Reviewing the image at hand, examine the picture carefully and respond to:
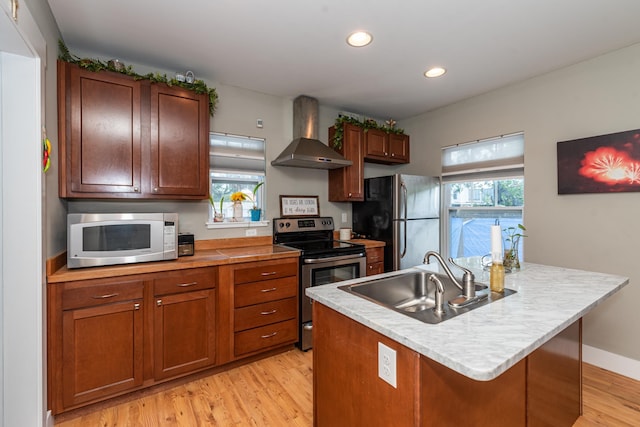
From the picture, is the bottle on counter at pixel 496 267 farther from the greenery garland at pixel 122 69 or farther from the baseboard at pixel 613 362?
the greenery garland at pixel 122 69

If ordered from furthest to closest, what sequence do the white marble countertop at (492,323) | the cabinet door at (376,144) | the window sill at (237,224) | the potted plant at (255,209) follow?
1. the cabinet door at (376,144)
2. the potted plant at (255,209)
3. the window sill at (237,224)
4. the white marble countertop at (492,323)

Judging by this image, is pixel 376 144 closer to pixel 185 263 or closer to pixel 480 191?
pixel 480 191

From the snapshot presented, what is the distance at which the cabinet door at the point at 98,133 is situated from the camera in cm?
209

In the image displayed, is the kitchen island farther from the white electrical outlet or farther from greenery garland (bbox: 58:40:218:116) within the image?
greenery garland (bbox: 58:40:218:116)

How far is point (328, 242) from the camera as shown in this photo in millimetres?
3500

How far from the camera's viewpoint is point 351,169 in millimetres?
3572

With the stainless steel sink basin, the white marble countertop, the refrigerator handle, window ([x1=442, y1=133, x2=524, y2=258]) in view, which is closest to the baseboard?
window ([x1=442, y1=133, x2=524, y2=258])

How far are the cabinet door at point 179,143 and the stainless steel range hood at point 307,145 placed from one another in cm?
86

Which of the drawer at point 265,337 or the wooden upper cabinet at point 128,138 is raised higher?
the wooden upper cabinet at point 128,138

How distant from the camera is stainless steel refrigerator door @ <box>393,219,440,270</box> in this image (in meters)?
3.40

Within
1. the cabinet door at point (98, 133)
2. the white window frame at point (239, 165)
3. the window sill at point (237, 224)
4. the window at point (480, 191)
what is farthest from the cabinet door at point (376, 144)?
the cabinet door at point (98, 133)

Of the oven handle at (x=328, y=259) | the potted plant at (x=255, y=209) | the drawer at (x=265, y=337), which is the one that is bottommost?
the drawer at (x=265, y=337)

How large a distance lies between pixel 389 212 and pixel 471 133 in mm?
1305

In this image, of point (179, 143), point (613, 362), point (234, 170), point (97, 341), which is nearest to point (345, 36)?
point (179, 143)
